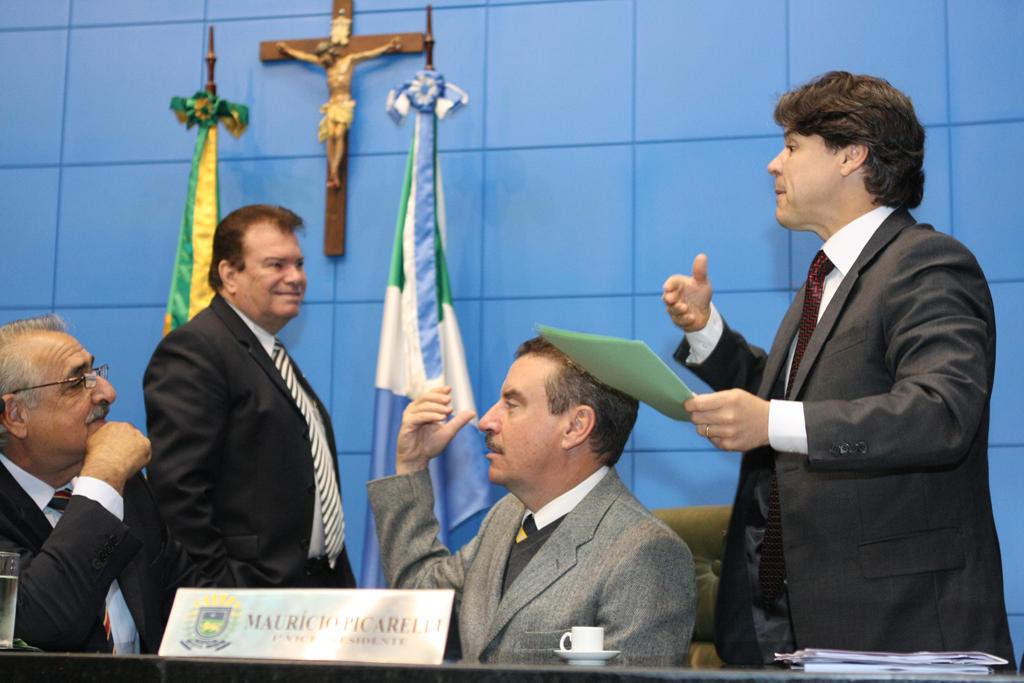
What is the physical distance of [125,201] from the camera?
473 cm

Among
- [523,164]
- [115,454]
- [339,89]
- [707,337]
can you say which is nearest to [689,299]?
[707,337]

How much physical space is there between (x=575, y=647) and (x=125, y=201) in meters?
3.60

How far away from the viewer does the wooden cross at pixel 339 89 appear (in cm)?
446

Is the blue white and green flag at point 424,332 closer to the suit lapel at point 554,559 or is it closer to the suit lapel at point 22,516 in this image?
the suit lapel at point 554,559

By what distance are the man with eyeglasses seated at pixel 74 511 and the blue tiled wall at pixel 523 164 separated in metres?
1.94

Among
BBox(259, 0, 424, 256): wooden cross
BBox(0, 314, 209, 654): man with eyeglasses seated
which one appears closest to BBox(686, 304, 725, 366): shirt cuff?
BBox(0, 314, 209, 654): man with eyeglasses seated

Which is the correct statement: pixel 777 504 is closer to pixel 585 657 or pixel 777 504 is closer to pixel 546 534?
pixel 546 534

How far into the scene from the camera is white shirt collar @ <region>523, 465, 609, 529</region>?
2.43 metres

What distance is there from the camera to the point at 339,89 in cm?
449

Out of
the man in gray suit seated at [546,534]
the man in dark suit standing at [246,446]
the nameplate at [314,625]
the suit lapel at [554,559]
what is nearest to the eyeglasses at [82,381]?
the man in gray suit seated at [546,534]

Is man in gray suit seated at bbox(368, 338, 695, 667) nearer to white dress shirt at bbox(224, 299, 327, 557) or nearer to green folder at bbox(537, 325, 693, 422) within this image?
green folder at bbox(537, 325, 693, 422)

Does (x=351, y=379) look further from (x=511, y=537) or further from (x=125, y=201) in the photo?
(x=511, y=537)

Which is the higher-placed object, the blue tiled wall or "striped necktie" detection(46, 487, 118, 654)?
the blue tiled wall

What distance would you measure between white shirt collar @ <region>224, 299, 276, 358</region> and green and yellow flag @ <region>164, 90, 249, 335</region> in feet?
2.14
